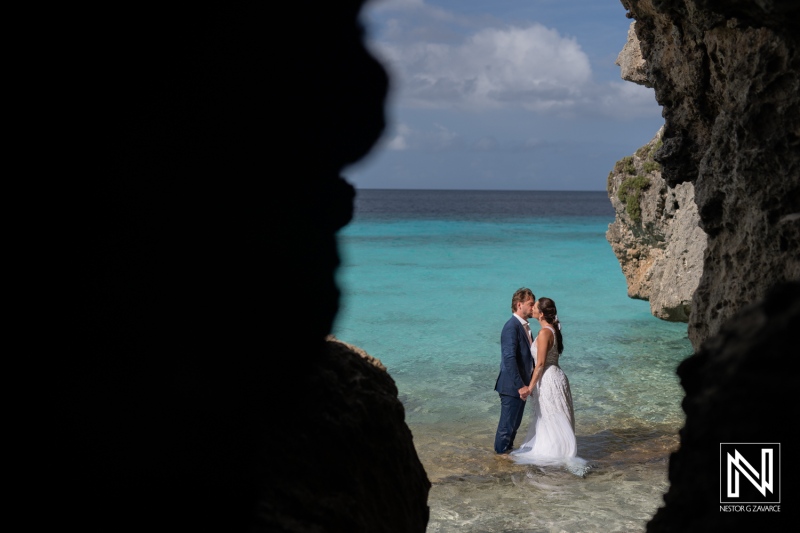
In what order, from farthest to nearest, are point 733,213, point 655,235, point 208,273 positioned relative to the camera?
point 655,235 → point 733,213 → point 208,273

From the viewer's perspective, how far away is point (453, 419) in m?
13.3

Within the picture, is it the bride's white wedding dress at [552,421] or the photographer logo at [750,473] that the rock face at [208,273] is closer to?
the photographer logo at [750,473]

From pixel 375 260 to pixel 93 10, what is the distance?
1654 inches

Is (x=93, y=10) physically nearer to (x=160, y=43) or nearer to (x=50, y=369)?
(x=160, y=43)

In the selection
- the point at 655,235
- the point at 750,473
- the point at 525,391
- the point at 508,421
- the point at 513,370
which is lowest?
the point at 508,421

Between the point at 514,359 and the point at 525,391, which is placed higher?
the point at 514,359

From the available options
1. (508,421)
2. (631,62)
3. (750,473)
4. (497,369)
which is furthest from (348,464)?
(497,369)

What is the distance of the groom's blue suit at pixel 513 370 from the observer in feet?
33.7

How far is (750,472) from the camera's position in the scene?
2.98 meters

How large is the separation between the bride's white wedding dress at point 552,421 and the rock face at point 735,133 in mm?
4246

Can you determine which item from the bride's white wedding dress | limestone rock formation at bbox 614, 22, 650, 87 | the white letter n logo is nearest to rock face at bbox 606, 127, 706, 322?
limestone rock formation at bbox 614, 22, 650, 87

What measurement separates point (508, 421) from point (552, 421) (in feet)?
1.99

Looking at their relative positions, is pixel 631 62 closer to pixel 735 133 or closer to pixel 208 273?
pixel 735 133

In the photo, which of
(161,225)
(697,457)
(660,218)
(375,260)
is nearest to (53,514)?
(161,225)
